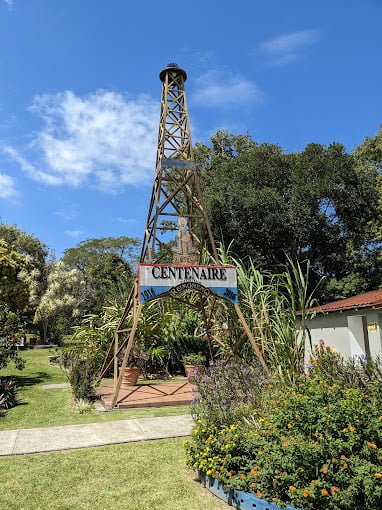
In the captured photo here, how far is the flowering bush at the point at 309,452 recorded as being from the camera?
2.96m

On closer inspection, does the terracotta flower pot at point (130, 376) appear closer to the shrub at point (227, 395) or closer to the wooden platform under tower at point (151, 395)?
the wooden platform under tower at point (151, 395)

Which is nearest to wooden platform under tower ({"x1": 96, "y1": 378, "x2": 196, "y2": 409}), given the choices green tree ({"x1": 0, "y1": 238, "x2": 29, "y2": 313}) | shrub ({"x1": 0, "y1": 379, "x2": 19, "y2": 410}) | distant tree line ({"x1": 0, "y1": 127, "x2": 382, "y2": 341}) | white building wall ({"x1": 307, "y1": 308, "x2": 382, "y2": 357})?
shrub ({"x1": 0, "y1": 379, "x2": 19, "y2": 410})

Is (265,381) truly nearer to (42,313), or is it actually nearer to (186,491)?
(186,491)

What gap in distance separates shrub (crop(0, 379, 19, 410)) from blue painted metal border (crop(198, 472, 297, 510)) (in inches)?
218

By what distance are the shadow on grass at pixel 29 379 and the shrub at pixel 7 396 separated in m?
1.83

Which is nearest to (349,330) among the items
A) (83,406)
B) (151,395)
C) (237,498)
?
(151,395)

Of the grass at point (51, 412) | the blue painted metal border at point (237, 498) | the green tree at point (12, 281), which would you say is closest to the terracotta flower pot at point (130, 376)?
the grass at point (51, 412)

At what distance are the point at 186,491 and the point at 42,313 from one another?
24.5m

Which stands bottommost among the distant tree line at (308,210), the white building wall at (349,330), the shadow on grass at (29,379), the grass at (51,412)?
the grass at (51,412)

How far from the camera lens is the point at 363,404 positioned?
12.0 feet

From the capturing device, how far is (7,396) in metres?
8.47

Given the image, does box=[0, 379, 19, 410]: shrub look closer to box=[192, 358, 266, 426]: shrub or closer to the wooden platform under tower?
the wooden platform under tower

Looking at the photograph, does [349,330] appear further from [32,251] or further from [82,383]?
[32,251]

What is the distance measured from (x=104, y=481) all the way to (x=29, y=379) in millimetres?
8994
